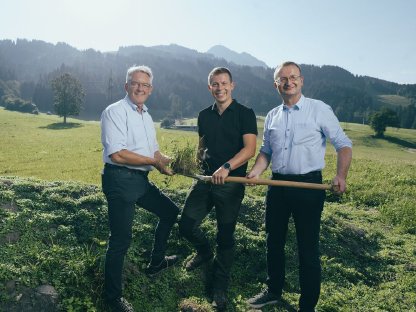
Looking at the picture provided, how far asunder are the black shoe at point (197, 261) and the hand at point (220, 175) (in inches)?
80.7

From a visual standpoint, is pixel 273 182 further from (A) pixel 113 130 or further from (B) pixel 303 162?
(A) pixel 113 130

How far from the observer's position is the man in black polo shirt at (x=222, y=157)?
5945 mm

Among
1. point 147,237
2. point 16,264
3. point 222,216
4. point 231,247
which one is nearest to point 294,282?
point 231,247

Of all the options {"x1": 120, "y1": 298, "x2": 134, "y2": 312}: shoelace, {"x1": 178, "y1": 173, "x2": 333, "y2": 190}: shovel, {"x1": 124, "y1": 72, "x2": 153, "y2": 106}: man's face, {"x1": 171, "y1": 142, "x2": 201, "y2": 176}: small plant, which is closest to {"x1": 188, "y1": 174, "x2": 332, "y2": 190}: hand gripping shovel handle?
{"x1": 178, "y1": 173, "x2": 333, "y2": 190}: shovel

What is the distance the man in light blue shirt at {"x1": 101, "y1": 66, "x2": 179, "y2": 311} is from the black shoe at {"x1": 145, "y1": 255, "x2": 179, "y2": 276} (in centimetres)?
108

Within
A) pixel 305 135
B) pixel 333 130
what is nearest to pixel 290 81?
pixel 305 135

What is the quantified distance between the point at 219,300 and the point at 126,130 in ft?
10.7

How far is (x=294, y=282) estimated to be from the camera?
7.08 meters

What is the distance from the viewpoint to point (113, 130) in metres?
5.39

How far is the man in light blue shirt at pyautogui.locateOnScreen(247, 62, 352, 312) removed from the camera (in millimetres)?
5617

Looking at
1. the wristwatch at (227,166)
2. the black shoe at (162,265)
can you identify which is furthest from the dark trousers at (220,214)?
the black shoe at (162,265)

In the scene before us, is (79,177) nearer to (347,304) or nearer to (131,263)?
(131,263)

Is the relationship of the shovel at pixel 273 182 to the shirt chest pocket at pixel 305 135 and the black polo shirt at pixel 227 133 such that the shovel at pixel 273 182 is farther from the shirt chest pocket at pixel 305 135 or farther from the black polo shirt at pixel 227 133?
the shirt chest pocket at pixel 305 135

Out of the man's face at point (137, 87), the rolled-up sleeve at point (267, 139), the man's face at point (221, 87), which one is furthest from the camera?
the rolled-up sleeve at point (267, 139)
